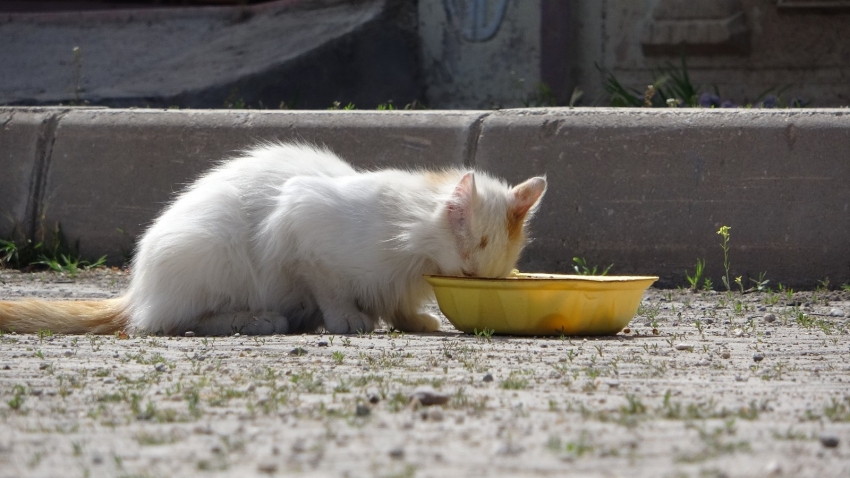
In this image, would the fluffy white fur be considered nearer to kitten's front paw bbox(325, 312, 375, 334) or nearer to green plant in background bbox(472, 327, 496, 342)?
kitten's front paw bbox(325, 312, 375, 334)

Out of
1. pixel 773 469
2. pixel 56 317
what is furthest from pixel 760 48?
pixel 773 469

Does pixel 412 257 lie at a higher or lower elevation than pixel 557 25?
lower

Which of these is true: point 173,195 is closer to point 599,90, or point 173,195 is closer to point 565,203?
point 565,203

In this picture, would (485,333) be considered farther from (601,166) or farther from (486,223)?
(601,166)

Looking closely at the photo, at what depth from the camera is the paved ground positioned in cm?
218

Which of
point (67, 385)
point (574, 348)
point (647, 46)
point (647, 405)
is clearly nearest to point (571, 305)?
point (574, 348)

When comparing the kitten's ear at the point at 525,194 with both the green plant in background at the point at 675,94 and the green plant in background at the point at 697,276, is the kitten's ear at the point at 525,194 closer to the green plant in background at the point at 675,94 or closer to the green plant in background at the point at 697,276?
the green plant in background at the point at 697,276

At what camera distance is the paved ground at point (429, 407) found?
218 centimetres

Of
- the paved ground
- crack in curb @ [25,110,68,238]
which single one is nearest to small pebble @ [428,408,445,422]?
the paved ground

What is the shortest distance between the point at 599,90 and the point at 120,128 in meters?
4.02

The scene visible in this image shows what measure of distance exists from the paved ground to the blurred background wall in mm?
4356

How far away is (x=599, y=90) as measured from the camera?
341 inches

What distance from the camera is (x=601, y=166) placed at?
566 centimetres

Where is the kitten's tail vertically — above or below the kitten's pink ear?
below
